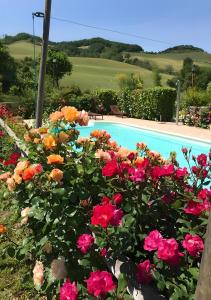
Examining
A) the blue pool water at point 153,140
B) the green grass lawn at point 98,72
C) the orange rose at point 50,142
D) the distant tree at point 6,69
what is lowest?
the green grass lawn at point 98,72

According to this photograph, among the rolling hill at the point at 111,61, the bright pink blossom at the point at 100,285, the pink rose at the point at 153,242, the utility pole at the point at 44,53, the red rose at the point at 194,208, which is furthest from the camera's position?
the rolling hill at the point at 111,61

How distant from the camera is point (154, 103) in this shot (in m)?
19.8

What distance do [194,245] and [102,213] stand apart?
17.6 inches

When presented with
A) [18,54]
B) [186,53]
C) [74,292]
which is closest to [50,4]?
[74,292]

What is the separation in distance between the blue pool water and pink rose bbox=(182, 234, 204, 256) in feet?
30.0

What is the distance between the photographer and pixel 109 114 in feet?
78.1

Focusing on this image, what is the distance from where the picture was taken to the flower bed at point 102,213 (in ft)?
6.12

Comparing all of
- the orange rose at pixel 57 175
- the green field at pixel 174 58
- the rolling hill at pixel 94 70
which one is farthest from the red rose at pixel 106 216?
the green field at pixel 174 58

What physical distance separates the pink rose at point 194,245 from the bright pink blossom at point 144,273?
20cm

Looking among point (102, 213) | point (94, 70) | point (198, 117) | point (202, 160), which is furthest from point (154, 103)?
point (94, 70)

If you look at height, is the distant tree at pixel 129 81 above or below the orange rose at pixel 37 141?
below

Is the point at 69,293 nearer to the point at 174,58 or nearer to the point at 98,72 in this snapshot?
the point at 98,72

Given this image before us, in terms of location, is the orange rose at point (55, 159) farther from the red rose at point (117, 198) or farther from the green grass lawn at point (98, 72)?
the green grass lawn at point (98, 72)

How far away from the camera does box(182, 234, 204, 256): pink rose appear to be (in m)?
1.86
